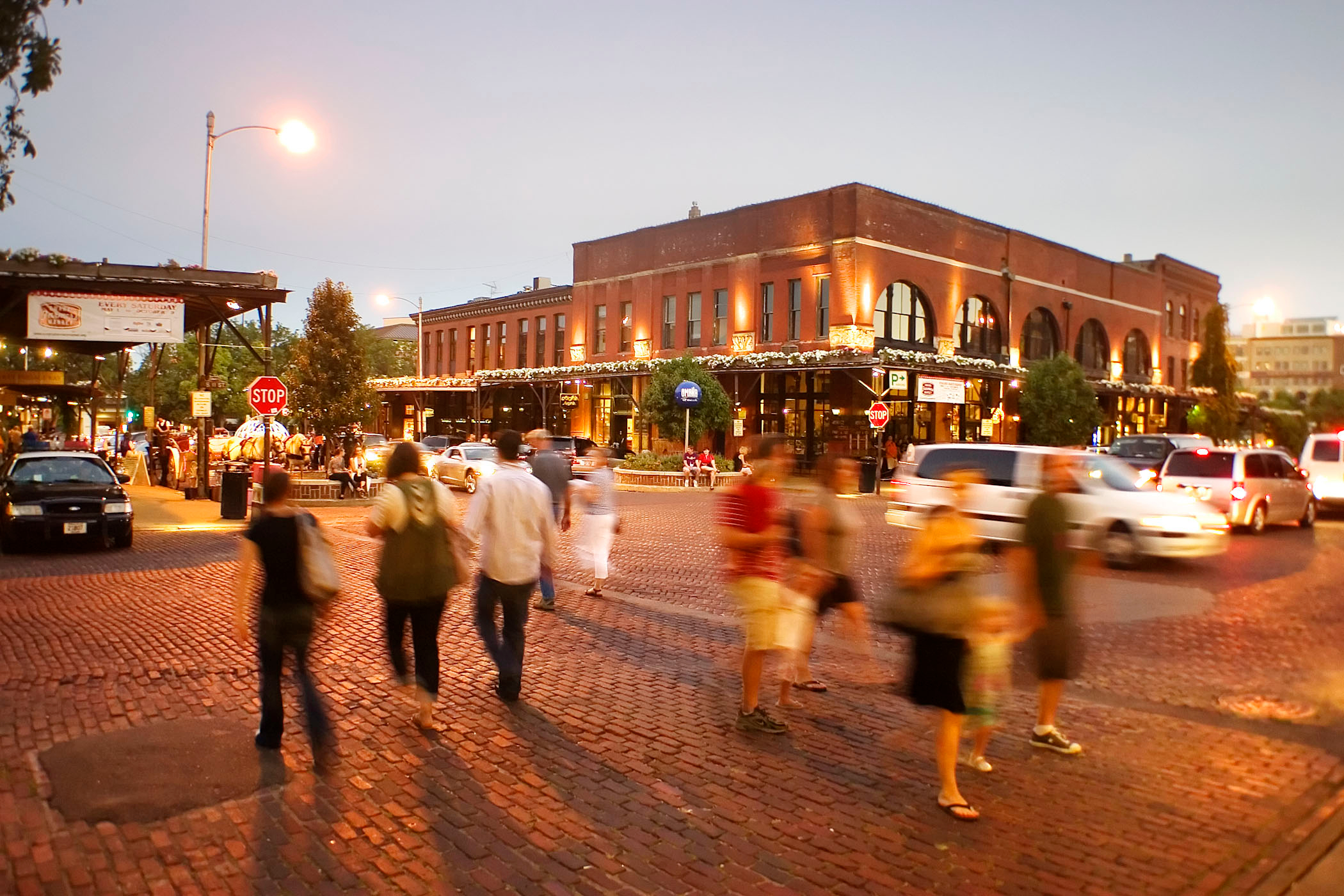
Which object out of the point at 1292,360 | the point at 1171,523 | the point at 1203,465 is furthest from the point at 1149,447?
the point at 1292,360

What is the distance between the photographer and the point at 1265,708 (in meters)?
7.15

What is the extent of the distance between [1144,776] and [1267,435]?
2740 inches

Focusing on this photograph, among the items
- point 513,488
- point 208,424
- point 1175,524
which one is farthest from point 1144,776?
point 208,424

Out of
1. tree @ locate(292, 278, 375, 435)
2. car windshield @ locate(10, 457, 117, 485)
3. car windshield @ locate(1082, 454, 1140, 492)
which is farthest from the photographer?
tree @ locate(292, 278, 375, 435)

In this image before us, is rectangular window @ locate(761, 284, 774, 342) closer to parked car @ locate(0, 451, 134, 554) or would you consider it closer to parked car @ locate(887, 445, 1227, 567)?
parked car @ locate(887, 445, 1227, 567)

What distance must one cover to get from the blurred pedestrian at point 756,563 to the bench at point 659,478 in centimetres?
2468

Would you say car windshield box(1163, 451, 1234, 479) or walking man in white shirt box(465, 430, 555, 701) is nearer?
walking man in white shirt box(465, 430, 555, 701)

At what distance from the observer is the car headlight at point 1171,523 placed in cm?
1362

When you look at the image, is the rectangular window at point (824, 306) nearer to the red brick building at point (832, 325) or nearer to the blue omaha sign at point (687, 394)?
the red brick building at point (832, 325)

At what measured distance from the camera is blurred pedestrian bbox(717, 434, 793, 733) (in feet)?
19.9

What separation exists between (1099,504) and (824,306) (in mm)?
25367

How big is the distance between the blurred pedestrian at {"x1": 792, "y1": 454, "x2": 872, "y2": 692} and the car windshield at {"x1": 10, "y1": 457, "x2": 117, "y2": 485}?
43.4 ft

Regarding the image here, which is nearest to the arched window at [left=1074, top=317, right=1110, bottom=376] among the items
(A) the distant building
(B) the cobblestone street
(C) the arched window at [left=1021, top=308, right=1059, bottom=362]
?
(C) the arched window at [left=1021, top=308, right=1059, bottom=362]

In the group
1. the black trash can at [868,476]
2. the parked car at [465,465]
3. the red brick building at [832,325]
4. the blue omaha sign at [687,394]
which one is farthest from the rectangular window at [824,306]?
the parked car at [465,465]
